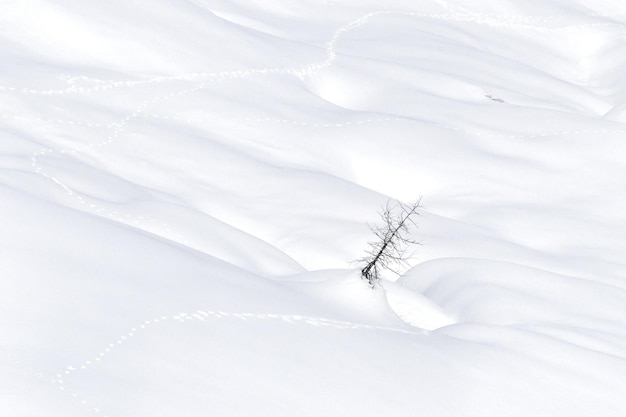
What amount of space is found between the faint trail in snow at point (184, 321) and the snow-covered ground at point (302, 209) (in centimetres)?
2

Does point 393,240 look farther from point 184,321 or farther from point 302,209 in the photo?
point 184,321

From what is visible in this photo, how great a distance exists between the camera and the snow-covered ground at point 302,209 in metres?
6.77

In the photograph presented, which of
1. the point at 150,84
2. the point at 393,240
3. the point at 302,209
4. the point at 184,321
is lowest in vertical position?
the point at 184,321

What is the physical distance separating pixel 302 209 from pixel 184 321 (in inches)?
201

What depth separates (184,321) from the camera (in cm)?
712

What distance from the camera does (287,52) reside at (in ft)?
55.0

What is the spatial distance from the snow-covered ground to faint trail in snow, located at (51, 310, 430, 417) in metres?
0.02

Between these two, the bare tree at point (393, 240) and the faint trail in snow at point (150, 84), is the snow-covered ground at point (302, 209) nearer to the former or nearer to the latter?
the faint trail in snow at point (150, 84)

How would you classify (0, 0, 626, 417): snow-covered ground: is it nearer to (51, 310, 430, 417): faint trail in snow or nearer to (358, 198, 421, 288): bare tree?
(51, 310, 430, 417): faint trail in snow

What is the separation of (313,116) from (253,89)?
38.6 inches

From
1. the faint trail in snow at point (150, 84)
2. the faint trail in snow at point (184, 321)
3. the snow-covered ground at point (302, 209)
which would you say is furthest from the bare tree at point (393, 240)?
the faint trail in snow at point (184, 321)

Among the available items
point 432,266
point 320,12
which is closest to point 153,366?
point 432,266

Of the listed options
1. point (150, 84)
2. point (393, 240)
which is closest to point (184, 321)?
point (393, 240)

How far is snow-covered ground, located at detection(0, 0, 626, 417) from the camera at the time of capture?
6773 mm
